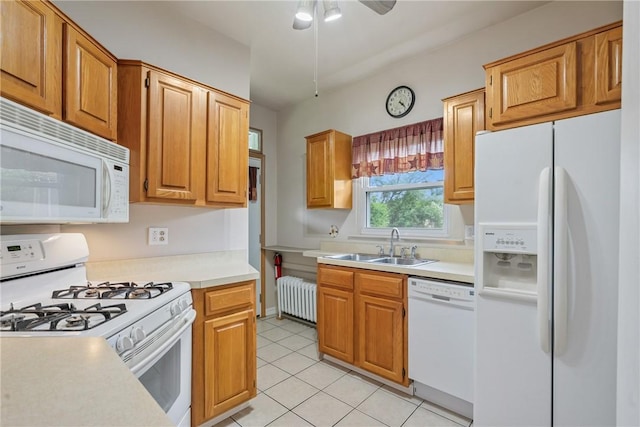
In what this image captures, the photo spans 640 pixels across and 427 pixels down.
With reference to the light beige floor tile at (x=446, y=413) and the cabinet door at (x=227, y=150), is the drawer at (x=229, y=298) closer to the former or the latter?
the cabinet door at (x=227, y=150)

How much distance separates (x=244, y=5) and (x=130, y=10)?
750 mm

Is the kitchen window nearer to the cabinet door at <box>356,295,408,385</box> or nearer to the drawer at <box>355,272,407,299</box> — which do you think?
the drawer at <box>355,272,407,299</box>

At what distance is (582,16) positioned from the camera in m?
1.98

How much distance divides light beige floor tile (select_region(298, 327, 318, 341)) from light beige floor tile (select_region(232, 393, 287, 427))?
1112 mm

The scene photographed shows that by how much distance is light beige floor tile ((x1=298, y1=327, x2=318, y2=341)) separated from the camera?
318 cm

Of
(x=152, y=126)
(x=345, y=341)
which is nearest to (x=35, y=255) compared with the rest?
(x=152, y=126)

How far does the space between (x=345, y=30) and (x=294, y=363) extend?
9.28ft

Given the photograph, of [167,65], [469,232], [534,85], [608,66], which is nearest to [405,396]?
[469,232]

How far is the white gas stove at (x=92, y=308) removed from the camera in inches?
40.6

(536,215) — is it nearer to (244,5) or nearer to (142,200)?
(142,200)

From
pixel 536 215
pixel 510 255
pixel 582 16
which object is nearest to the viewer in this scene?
pixel 536 215

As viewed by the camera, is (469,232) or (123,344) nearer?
(123,344)

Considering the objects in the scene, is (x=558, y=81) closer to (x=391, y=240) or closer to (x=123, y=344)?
(x=391, y=240)

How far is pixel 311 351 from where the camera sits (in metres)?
2.85
